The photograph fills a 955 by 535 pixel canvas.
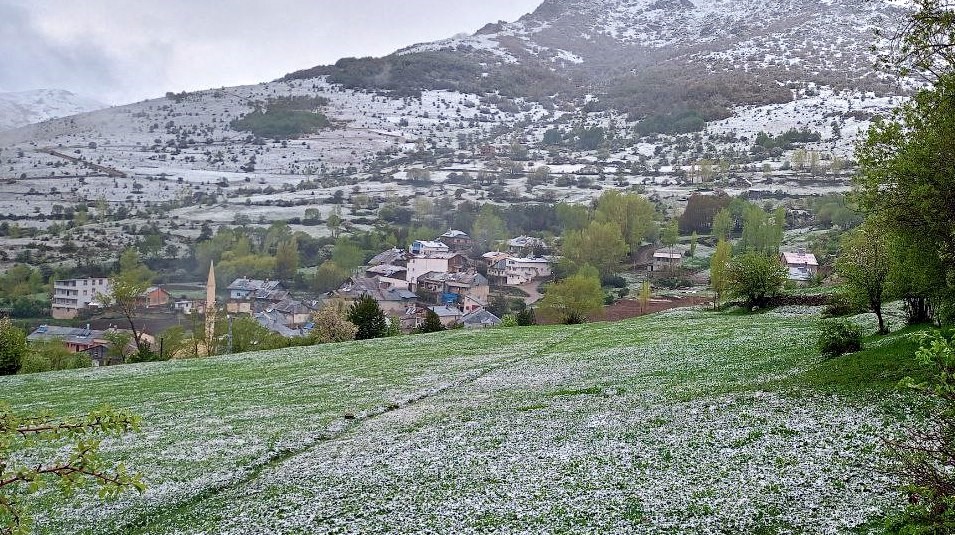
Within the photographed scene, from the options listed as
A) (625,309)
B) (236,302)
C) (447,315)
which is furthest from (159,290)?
(625,309)

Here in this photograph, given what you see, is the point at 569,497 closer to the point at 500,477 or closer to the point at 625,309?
the point at 500,477

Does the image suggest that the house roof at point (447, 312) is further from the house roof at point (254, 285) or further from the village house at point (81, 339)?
the village house at point (81, 339)

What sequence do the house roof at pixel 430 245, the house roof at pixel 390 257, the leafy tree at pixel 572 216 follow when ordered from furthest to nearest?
the leafy tree at pixel 572 216 < the house roof at pixel 430 245 < the house roof at pixel 390 257

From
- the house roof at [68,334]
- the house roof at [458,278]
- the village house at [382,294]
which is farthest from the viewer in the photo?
the house roof at [458,278]

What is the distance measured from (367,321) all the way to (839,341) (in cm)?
4612

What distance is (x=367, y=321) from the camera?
6556cm

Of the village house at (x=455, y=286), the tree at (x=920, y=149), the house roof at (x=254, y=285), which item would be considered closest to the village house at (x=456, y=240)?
the village house at (x=455, y=286)

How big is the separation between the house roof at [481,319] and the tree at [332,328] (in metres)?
33.6

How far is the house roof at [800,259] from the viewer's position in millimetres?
→ 96562

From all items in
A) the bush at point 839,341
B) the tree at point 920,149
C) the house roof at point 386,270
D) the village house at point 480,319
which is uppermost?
the tree at point 920,149

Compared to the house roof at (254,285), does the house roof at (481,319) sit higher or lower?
lower

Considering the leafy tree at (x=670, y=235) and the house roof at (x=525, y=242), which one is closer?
the leafy tree at (x=670, y=235)

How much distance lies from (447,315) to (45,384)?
231 feet

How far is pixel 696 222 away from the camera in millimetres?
151500
